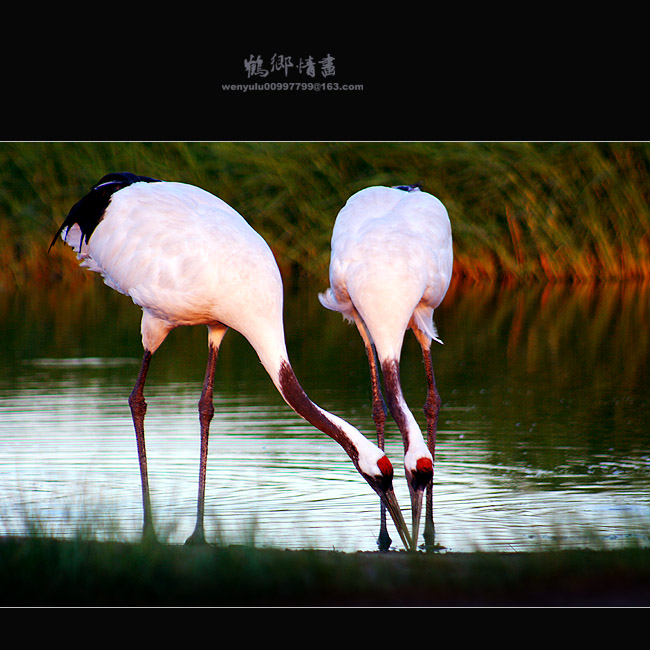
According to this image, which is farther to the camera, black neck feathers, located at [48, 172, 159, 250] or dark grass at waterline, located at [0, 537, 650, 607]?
black neck feathers, located at [48, 172, 159, 250]

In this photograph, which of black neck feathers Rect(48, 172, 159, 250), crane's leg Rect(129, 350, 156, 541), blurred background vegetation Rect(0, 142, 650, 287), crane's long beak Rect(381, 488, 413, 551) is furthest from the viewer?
blurred background vegetation Rect(0, 142, 650, 287)

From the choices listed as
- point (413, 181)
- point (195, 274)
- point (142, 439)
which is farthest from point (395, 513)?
point (413, 181)

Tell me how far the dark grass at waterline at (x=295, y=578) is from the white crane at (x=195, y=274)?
1.45 m

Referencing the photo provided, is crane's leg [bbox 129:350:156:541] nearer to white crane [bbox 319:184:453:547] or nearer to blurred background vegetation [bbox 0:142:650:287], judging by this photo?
white crane [bbox 319:184:453:547]

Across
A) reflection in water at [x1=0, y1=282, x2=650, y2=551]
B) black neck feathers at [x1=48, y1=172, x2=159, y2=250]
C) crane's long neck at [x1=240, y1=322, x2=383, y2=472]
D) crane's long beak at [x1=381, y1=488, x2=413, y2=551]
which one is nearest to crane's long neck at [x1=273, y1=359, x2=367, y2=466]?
crane's long neck at [x1=240, y1=322, x2=383, y2=472]

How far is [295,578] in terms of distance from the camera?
5.12 metres

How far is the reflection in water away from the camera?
6.94 meters

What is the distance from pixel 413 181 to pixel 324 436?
9185mm

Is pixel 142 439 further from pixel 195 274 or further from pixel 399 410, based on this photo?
pixel 399 410

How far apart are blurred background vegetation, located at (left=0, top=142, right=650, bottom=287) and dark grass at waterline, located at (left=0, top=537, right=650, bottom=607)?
1253cm

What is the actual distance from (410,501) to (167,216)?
2.29 m

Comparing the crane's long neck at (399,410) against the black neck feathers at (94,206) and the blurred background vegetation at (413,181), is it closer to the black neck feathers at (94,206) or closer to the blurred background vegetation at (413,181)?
the black neck feathers at (94,206)

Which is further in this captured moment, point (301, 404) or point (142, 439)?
point (142, 439)

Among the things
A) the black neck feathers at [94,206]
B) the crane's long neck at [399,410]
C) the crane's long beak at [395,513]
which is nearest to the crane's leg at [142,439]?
the black neck feathers at [94,206]
